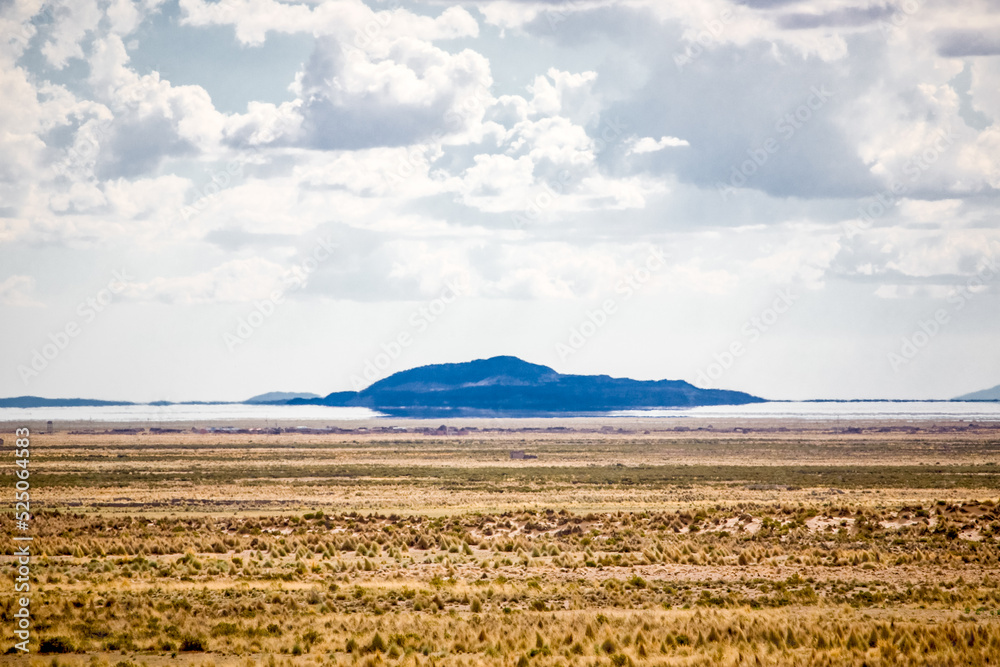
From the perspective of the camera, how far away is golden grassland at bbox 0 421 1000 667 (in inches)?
733

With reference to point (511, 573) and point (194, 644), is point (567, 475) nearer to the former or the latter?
point (511, 573)

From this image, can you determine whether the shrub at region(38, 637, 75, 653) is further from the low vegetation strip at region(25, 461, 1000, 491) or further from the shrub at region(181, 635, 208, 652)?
the low vegetation strip at region(25, 461, 1000, 491)

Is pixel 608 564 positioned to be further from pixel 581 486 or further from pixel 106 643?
pixel 581 486

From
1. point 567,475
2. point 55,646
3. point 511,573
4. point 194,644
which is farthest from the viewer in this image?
point 567,475

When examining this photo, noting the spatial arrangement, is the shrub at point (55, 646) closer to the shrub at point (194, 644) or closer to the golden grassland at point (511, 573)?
the golden grassland at point (511, 573)

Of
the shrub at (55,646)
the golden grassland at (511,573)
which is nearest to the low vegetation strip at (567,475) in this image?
the golden grassland at (511,573)

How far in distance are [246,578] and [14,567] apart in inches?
277

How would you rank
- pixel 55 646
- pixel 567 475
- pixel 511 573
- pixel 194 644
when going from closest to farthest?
pixel 55 646 → pixel 194 644 → pixel 511 573 → pixel 567 475

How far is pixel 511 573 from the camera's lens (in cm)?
2903

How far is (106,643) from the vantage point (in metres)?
19.0

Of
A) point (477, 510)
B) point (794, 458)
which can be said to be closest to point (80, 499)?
point (477, 510)

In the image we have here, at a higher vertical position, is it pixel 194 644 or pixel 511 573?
pixel 194 644

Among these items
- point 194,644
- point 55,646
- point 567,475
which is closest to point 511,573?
point 194,644

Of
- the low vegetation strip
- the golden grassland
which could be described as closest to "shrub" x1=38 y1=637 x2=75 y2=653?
the golden grassland
